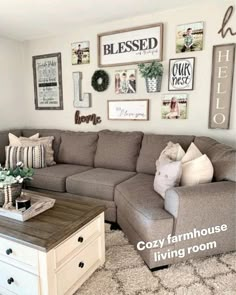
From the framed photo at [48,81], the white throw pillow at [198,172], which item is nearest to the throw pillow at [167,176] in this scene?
the white throw pillow at [198,172]

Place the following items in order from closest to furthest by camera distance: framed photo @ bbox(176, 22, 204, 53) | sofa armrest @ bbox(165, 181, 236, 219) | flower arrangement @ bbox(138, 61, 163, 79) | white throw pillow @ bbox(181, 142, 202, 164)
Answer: sofa armrest @ bbox(165, 181, 236, 219), white throw pillow @ bbox(181, 142, 202, 164), framed photo @ bbox(176, 22, 204, 53), flower arrangement @ bbox(138, 61, 163, 79)

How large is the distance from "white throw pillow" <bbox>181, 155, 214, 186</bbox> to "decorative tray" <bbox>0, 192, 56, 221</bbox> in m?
1.03

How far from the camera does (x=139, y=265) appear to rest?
1792 millimetres

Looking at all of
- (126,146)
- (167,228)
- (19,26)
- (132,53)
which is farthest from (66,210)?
(19,26)

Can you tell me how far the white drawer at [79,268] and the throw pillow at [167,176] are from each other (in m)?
0.62

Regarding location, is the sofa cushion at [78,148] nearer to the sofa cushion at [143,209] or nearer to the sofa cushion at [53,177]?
the sofa cushion at [53,177]

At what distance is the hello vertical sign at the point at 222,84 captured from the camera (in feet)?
7.97

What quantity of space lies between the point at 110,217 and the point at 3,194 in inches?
42.1

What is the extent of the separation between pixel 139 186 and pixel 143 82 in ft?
4.41

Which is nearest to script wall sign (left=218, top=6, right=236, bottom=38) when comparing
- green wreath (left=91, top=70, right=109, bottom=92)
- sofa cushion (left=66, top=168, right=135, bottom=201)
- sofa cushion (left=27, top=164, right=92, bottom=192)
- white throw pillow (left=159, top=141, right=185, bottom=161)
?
white throw pillow (left=159, top=141, right=185, bottom=161)

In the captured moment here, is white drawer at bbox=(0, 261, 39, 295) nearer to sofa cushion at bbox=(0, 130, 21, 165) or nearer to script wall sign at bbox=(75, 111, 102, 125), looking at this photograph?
sofa cushion at bbox=(0, 130, 21, 165)

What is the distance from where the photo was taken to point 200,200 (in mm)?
1671

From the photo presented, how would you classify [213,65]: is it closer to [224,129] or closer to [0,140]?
[224,129]

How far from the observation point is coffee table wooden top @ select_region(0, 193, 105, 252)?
131cm
